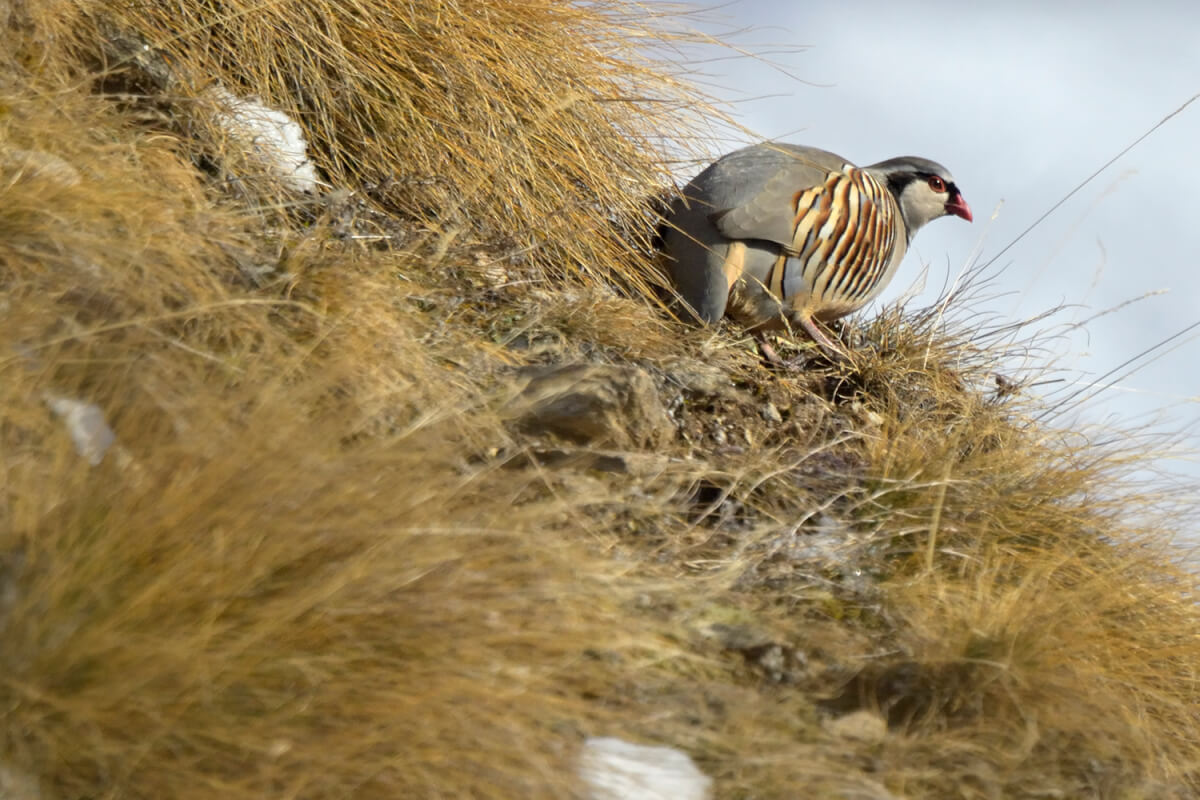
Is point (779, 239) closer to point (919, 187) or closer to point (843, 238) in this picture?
point (843, 238)

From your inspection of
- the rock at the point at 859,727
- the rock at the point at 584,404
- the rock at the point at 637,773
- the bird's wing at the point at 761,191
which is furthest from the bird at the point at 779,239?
the rock at the point at 637,773

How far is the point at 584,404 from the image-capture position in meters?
2.63

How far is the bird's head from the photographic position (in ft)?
14.1

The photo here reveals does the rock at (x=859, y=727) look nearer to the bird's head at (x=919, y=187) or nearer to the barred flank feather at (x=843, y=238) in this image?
the barred flank feather at (x=843, y=238)

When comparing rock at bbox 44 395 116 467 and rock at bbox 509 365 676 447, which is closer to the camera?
rock at bbox 44 395 116 467

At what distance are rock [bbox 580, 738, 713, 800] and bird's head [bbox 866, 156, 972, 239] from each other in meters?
2.88

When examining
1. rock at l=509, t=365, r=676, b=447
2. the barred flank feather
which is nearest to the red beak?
the barred flank feather

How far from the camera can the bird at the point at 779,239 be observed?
3.81 m

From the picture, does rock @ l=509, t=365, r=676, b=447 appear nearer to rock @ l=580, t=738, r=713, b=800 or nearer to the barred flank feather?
rock @ l=580, t=738, r=713, b=800

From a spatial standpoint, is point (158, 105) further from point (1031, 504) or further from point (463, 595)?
point (1031, 504)

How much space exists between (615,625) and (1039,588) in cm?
118

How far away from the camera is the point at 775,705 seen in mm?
2074

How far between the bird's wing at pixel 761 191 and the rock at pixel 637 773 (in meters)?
2.21

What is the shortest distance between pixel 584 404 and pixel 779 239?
4.66ft
